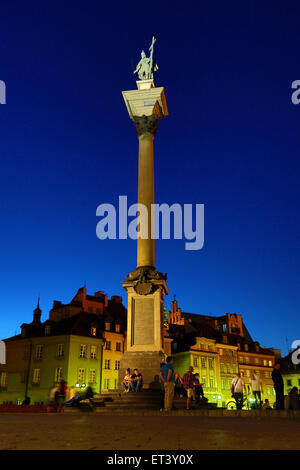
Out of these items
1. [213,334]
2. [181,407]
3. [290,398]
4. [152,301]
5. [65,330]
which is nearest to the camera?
[290,398]

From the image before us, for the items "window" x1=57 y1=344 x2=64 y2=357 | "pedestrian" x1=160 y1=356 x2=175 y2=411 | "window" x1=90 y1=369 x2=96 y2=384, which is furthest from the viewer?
"window" x1=90 y1=369 x2=96 y2=384

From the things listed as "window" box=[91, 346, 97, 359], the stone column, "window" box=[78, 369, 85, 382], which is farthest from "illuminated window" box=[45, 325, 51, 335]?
the stone column

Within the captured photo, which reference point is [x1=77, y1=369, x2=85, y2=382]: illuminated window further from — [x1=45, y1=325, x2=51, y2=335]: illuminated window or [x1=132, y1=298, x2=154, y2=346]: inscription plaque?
[x1=132, y1=298, x2=154, y2=346]: inscription plaque

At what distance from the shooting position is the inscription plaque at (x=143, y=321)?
77.7 feet

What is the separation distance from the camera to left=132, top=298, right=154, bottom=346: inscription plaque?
23.7 m

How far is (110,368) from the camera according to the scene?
2330 inches

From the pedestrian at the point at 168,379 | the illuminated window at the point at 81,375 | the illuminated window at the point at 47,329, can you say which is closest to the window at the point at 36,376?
the illuminated window at the point at 47,329

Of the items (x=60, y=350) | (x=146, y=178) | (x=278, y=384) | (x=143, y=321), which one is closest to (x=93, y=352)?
(x=60, y=350)

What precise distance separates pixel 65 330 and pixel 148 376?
36.5 meters

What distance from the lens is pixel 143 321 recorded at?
78.4ft

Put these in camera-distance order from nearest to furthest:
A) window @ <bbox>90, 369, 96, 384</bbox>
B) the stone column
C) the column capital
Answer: the stone column → the column capital → window @ <bbox>90, 369, 96, 384</bbox>

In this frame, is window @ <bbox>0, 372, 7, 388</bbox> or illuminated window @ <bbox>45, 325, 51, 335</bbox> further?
window @ <bbox>0, 372, 7, 388</bbox>
